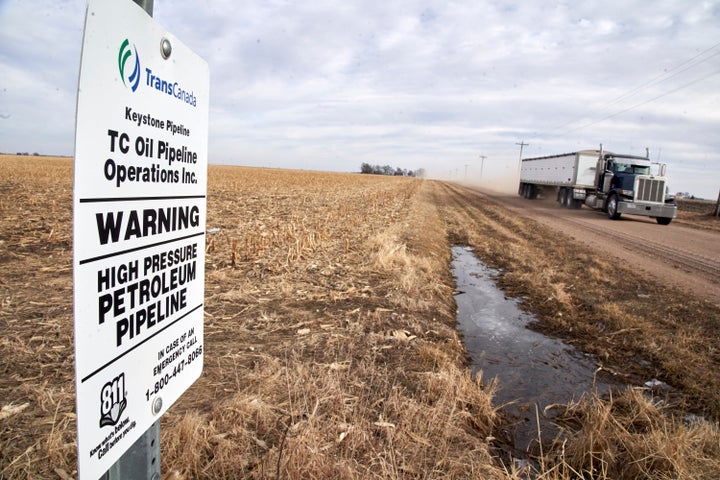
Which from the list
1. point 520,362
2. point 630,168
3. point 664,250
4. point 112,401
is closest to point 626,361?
point 520,362

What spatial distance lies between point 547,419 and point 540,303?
12.1 feet

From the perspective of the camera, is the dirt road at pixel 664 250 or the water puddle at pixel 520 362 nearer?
the water puddle at pixel 520 362

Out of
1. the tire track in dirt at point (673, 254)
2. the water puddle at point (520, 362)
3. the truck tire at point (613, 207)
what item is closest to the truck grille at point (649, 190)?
the truck tire at point (613, 207)

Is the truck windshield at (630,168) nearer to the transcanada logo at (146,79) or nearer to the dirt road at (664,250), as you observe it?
the dirt road at (664,250)

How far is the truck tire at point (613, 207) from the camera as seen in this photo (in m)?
20.8

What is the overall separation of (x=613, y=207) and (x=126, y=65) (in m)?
24.1

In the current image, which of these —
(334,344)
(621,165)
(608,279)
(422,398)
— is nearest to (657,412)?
(422,398)

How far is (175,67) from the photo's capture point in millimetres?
1450

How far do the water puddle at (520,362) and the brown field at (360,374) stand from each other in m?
0.22

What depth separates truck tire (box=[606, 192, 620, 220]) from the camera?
68.2 feet

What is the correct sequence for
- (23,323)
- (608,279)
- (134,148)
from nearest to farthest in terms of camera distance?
(134,148) → (23,323) → (608,279)

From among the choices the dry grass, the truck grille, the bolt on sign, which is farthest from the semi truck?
the bolt on sign

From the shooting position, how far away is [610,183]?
2241 centimetres

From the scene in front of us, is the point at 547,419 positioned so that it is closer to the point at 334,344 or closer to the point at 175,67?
the point at 334,344
